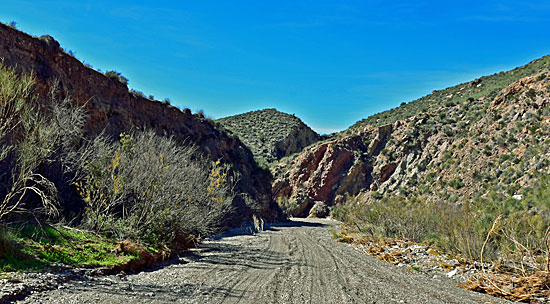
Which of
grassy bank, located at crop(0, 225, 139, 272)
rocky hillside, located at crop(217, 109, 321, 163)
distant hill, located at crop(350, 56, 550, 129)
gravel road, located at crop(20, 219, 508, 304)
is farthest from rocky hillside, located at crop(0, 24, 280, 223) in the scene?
distant hill, located at crop(350, 56, 550, 129)

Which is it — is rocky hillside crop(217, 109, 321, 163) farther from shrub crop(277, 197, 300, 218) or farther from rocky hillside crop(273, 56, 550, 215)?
shrub crop(277, 197, 300, 218)

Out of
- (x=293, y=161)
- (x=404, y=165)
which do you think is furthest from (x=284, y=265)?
(x=293, y=161)

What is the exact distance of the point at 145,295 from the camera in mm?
7383

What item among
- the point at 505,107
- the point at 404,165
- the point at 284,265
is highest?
the point at 505,107

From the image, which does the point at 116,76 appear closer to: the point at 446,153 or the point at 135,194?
the point at 135,194

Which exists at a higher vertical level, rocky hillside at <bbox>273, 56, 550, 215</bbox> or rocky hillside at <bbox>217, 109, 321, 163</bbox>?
rocky hillside at <bbox>217, 109, 321, 163</bbox>

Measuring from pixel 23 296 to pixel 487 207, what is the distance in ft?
60.8

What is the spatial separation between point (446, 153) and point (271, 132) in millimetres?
36652

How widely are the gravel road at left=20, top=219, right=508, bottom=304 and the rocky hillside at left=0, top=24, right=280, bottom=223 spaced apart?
33.0 ft

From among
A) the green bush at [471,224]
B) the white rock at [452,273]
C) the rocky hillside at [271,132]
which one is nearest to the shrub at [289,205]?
the rocky hillside at [271,132]

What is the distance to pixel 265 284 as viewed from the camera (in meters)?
8.81

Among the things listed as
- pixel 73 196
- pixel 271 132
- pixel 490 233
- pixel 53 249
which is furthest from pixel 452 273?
pixel 271 132

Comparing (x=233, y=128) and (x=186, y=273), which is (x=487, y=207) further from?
(x=233, y=128)

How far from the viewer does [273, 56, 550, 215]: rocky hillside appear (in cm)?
3083
